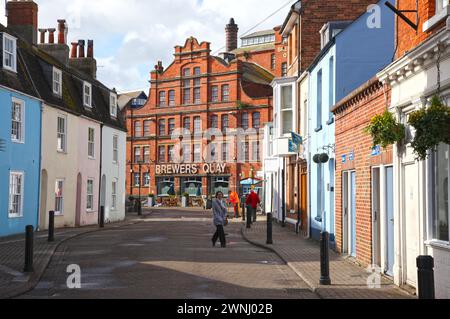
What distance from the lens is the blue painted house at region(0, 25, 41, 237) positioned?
22141mm

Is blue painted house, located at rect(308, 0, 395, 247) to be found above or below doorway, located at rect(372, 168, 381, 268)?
above

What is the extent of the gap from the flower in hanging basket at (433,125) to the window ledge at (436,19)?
126 cm

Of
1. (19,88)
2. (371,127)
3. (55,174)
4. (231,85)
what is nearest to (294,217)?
(55,174)

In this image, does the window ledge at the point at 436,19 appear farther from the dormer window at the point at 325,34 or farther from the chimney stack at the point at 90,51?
the chimney stack at the point at 90,51

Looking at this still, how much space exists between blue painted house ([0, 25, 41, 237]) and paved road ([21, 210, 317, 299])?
3651 millimetres

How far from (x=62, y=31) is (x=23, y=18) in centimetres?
502

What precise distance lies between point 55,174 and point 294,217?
35.0ft

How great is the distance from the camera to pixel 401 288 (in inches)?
429

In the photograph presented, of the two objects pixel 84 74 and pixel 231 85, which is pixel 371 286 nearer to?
pixel 84 74

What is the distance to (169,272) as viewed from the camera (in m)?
13.0

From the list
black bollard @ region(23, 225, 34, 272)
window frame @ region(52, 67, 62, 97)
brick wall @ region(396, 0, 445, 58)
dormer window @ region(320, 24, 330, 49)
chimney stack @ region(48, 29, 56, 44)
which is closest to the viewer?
brick wall @ region(396, 0, 445, 58)

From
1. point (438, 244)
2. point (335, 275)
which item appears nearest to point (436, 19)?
point (438, 244)

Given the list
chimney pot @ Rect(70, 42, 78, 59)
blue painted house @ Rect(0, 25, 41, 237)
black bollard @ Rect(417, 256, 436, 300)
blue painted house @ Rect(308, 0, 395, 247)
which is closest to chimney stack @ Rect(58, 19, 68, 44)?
chimney pot @ Rect(70, 42, 78, 59)

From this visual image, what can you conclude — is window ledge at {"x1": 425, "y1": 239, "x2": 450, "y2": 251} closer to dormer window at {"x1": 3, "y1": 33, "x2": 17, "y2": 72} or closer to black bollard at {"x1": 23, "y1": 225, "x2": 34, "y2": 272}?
black bollard at {"x1": 23, "y1": 225, "x2": 34, "y2": 272}
